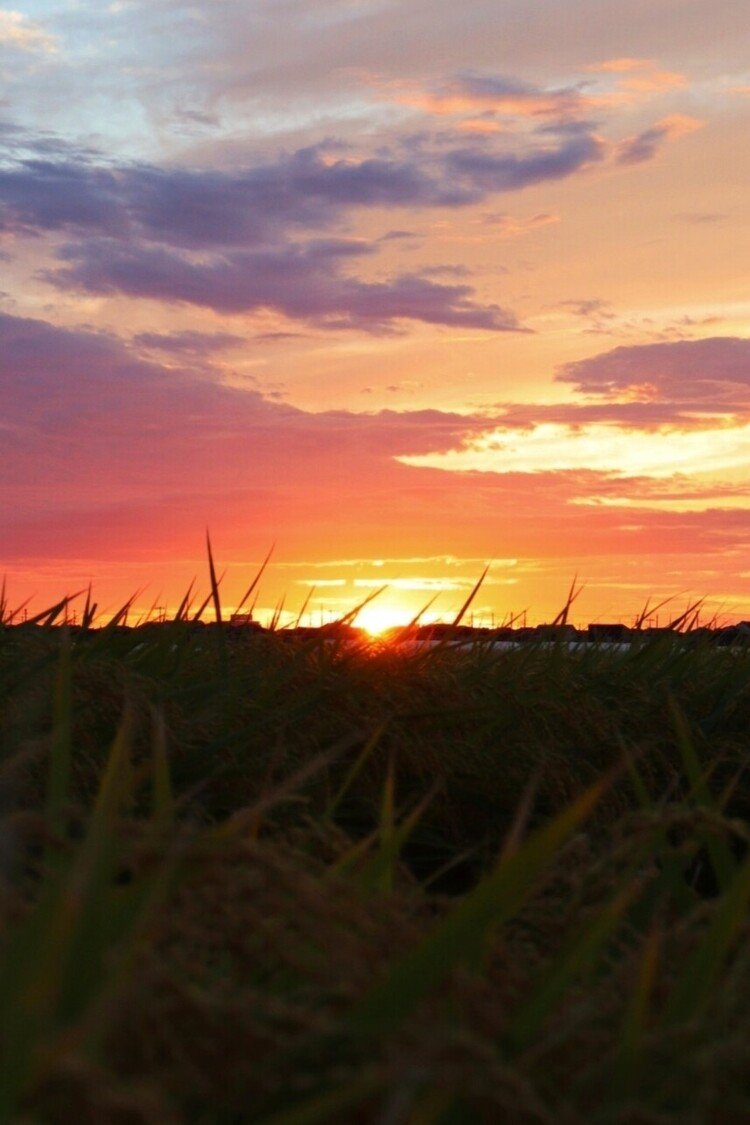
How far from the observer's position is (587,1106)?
4.73 ft

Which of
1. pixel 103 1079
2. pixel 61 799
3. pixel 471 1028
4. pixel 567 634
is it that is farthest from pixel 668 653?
pixel 103 1079

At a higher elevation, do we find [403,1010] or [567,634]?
[567,634]

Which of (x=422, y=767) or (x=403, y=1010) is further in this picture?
(x=422, y=767)

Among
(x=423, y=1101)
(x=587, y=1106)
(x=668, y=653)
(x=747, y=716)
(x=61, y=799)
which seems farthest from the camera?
(x=668, y=653)

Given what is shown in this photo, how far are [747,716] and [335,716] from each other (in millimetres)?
2392

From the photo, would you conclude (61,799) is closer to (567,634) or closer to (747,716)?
(747,716)

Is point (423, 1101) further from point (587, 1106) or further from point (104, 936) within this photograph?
point (104, 936)

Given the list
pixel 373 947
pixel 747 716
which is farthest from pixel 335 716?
pixel 373 947

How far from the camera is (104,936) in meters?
1.53

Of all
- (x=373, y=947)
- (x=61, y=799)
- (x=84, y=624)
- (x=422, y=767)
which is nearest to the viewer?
(x=373, y=947)

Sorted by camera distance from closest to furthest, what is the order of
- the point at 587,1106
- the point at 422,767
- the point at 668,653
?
1. the point at 587,1106
2. the point at 422,767
3. the point at 668,653

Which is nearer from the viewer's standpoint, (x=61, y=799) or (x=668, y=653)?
(x=61, y=799)

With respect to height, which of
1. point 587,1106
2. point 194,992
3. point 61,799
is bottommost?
point 587,1106

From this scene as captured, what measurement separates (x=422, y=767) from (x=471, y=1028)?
311 cm
